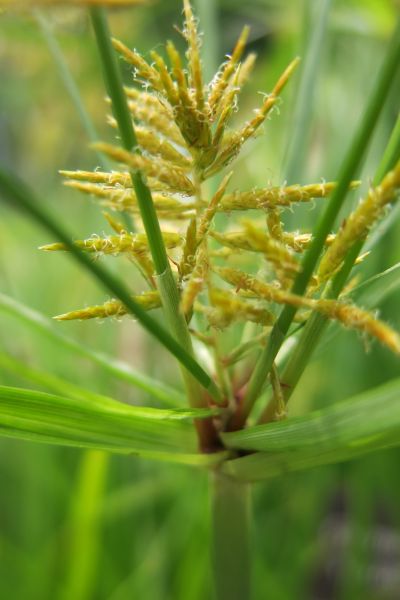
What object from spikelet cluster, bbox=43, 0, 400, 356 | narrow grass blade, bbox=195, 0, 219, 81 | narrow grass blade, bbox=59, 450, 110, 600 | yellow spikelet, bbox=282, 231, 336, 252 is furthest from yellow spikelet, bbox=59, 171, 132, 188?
narrow grass blade, bbox=59, 450, 110, 600

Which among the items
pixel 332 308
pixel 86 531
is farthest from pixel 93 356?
pixel 86 531

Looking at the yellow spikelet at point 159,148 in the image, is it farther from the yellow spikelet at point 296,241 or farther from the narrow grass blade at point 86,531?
the narrow grass blade at point 86,531

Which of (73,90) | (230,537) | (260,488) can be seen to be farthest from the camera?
(260,488)

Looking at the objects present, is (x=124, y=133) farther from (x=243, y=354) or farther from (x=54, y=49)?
(x=54, y=49)

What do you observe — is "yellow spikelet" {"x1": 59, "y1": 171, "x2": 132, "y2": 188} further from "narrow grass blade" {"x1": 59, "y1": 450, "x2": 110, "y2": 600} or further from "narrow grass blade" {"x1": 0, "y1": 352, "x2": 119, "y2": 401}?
"narrow grass blade" {"x1": 59, "y1": 450, "x2": 110, "y2": 600}

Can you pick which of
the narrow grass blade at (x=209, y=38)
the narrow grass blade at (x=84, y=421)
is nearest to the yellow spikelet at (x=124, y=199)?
the narrow grass blade at (x=84, y=421)

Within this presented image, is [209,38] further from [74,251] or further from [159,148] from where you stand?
[74,251]
